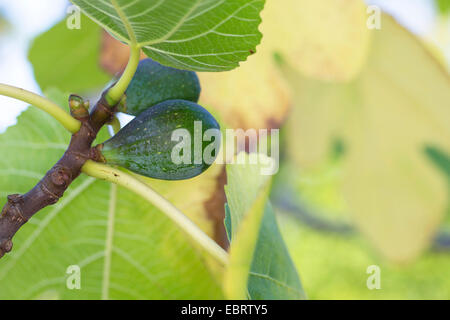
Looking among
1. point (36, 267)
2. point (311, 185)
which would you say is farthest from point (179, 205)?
point (311, 185)

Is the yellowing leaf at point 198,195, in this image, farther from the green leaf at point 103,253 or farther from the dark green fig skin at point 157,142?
the dark green fig skin at point 157,142

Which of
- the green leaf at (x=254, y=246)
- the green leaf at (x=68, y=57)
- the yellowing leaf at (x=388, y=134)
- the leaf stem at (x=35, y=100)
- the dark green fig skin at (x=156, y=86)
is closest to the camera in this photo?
the green leaf at (x=254, y=246)

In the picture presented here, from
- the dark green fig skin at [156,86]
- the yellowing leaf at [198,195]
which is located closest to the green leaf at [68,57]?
the yellowing leaf at [198,195]

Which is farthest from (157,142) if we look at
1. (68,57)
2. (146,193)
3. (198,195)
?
(68,57)

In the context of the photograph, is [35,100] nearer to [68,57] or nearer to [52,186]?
[52,186]

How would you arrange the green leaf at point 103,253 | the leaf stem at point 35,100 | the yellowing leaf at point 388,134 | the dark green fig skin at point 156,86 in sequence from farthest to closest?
the yellowing leaf at point 388,134 < the green leaf at point 103,253 < the dark green fig skin at point 156,86 < the leaf stem at point 35,100
